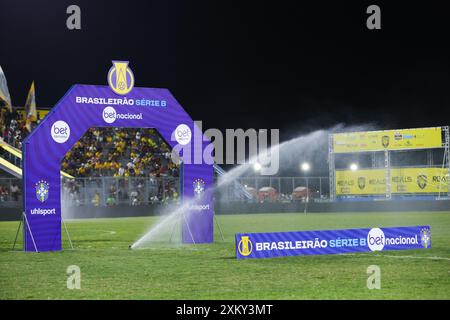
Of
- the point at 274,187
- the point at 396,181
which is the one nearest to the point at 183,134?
the point at 274,187

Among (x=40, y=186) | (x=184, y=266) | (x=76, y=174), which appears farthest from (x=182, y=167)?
(x=76, y=174)

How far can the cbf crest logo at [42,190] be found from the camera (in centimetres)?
2036

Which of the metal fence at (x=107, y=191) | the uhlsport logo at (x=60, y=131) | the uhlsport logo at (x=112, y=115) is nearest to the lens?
the uhlsport logo at (x=60, y=131)

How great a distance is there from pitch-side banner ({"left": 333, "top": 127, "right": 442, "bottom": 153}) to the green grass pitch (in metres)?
38.2

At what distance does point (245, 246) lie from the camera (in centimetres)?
1702

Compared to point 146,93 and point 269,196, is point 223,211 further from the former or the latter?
point 146,93

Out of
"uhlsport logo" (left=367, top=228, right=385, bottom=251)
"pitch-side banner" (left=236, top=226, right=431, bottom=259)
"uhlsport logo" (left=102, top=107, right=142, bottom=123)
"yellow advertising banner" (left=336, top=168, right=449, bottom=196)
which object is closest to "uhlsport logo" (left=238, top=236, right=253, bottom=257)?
"pitch-side banner" (left=236, top=226, right=431, bottom=259)

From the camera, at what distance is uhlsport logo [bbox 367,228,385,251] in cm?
1825

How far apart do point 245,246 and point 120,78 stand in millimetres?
7421

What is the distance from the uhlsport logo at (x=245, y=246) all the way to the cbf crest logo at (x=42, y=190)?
6.67 meters

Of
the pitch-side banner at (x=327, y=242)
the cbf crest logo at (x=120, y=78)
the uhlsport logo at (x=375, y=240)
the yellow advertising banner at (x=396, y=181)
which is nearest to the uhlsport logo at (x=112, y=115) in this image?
the cbf crest logo at (x=120, y=78)

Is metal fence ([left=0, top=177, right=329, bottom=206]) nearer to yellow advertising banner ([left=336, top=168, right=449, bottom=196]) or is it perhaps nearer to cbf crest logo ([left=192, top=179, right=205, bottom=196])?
yellow advertising banner ([left=336, top=168, right=449, bottom=196])

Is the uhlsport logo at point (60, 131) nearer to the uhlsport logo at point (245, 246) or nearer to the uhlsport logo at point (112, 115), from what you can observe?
the uhlsport logo at point (112, 115)

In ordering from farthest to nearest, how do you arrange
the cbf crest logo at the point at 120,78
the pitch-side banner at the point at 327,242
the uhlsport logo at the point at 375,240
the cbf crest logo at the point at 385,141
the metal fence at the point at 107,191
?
1. the cbf crest logo at the point at 385,141
2. the metal fence at the point at 107,191
3. the cbf crest logo at the point at 120,78
4. the uhlsport logo at the point at 375,240
5. the pitch-side banner at the point at 327,242
